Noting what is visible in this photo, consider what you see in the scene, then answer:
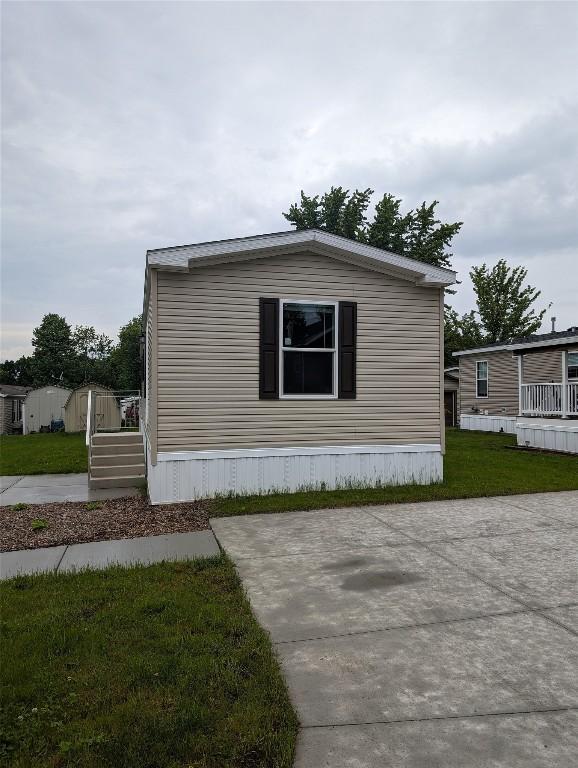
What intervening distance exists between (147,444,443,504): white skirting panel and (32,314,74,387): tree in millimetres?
50652

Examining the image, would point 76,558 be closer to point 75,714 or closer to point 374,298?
point 75,714

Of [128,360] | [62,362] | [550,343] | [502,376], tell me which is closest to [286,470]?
[550,343]

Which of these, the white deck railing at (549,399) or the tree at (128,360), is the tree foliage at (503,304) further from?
the tree at (128,360)

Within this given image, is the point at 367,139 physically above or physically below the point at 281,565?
above

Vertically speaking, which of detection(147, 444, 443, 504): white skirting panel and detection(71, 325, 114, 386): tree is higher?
detection(71, 325, 114, 386): tree

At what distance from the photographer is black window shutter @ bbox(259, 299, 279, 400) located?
25.0ft

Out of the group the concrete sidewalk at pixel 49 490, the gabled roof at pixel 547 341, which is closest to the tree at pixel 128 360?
the gabled roof at pixel 547 341

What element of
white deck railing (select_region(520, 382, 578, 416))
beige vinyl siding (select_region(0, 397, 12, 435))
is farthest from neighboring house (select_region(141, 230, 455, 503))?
beige vinyl siding (select_region(0, 397, 12, 435))

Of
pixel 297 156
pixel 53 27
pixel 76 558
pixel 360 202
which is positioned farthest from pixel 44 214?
pixel 360 202

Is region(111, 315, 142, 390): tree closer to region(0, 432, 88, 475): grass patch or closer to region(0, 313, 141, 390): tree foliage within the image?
region(0, 313, 141, 390): tree foliage

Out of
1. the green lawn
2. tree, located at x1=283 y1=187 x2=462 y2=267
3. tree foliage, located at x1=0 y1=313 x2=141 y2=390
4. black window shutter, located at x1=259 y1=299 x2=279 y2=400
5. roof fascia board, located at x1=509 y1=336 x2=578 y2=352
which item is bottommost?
the green lawn

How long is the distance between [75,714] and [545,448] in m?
14.7

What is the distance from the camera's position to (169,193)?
13391 millimetres

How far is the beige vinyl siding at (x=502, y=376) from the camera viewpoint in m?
18.5
